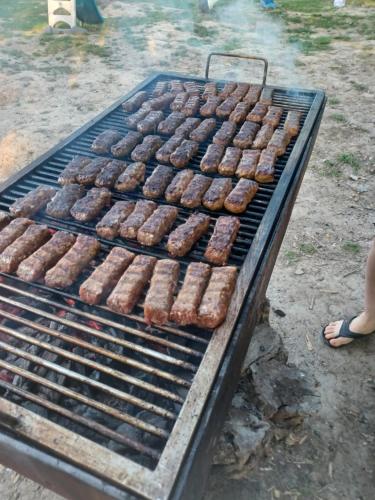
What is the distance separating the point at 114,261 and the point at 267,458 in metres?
2.10

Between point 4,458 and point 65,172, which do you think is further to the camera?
point 65,172

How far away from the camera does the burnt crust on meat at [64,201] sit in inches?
140

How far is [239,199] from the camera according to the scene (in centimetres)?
357

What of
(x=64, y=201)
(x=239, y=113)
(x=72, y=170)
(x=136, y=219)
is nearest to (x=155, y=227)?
(x=136, y=219)

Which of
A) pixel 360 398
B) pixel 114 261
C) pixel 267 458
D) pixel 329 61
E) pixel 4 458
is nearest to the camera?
pixel 4 458

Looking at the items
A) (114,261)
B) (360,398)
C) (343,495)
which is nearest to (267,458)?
(343,495)

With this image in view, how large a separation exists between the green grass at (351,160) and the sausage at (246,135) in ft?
9.83

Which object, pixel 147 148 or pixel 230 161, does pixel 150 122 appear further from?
pixel 230 161

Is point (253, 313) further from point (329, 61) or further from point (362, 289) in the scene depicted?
point (329, 61)

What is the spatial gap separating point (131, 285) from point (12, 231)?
1.27 metres

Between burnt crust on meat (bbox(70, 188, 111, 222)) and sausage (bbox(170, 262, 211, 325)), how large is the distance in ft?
3.66

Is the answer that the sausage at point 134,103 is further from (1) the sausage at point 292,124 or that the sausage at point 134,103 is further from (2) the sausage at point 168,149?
(1) the sausage at point 292,124

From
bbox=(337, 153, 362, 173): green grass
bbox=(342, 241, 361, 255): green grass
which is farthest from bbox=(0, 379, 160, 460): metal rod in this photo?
bbox=(337, 153, 362, 173): green grass

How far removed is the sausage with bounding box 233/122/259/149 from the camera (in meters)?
4.62
